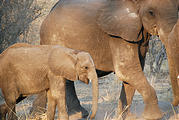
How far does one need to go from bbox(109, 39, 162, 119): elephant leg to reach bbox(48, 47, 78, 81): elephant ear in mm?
1227

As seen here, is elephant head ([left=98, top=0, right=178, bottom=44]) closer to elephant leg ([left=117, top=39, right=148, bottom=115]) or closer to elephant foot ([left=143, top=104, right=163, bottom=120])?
elephant leg ([left=117, top=39, right=148, bottom=115])

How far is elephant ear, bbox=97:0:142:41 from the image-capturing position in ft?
15.7

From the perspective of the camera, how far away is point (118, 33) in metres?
4.89

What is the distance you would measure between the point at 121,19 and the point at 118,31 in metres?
0.16

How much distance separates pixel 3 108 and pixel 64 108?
29.8 inches

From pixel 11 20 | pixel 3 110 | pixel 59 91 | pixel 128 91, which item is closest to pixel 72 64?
pixel 59 91

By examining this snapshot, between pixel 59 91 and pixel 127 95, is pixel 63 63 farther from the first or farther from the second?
pixel 127 95

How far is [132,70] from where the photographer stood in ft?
15.9

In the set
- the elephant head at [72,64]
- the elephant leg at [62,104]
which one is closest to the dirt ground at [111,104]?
the elephant leg at [62,104]

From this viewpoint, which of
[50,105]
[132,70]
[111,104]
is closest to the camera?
[50,105]

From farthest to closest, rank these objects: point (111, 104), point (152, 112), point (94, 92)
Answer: point (111, 104), point (152, 112), point (94, 92)

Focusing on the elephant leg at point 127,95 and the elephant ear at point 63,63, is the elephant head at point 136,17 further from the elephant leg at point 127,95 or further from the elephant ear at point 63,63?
the elephant ear at point 63,63

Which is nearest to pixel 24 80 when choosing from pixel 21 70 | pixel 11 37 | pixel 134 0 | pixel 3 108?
pixel 21 70

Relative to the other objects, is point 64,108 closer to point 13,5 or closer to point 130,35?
point 130,35
